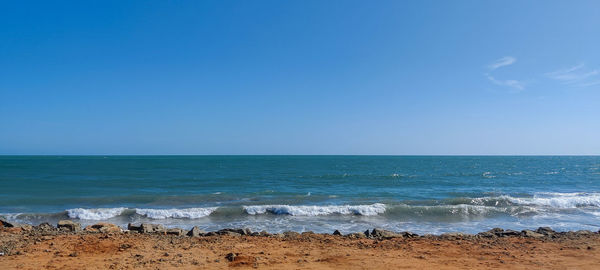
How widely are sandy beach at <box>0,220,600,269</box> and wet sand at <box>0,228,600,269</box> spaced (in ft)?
0.08

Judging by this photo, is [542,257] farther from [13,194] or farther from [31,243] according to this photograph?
[13,194]

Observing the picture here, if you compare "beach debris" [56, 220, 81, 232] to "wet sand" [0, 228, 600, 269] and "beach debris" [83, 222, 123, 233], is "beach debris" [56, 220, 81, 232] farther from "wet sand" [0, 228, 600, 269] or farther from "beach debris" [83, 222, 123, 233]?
"wet sand" [0, 228, 600, 269]

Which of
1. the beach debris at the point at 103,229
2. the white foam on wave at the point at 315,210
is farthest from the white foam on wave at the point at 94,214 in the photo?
the white foam on wave at the point at 315,210

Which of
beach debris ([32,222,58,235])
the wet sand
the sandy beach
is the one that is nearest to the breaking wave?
beach debris ([32,222,58,235])

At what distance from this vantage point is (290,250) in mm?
9094

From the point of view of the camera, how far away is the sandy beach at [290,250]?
7781 millimetres

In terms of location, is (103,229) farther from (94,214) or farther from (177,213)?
(94,214)

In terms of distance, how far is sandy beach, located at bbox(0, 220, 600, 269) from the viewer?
7.78m

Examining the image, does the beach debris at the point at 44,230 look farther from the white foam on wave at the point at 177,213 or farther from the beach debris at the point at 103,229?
the white foam on wave at the point at 177,213

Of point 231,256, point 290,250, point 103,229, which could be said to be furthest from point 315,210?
point 231,256

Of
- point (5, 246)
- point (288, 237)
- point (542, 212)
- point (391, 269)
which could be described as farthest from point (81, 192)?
point (542, 212)

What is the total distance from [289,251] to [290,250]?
12 cm

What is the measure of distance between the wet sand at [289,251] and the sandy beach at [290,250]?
23mm

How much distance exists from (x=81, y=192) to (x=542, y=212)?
35.6 m
